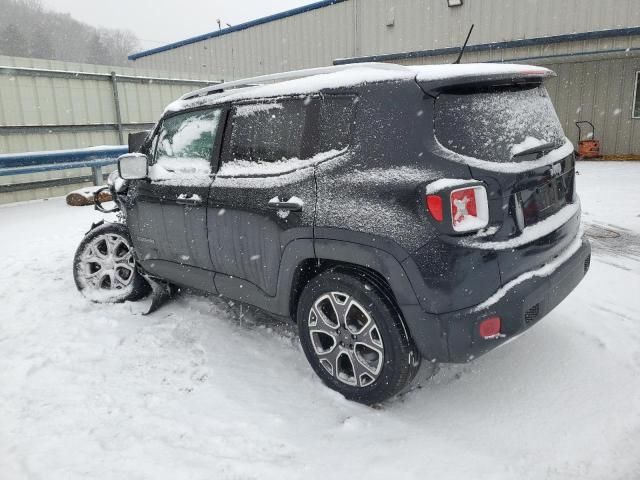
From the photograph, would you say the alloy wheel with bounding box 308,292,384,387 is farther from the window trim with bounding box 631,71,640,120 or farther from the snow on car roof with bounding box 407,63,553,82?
the window trim with bounding box 631,71,640,120

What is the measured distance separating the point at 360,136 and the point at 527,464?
1813 millimetres

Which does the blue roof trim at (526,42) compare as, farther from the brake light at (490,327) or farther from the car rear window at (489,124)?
the brake light at (490,327)

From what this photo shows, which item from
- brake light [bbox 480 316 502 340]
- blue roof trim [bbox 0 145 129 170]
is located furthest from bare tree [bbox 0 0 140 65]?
brake light [bbox 480 316 502 340]

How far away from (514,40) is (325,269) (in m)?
13.7

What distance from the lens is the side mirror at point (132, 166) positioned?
12.4 ft

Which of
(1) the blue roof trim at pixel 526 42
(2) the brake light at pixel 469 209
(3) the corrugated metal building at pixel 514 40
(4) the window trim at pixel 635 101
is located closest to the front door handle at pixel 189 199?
(2) the brake light at pixel 469 209

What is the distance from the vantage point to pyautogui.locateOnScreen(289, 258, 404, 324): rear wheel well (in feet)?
8.47

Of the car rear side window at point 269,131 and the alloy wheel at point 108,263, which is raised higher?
the car rear side window at point 269,131

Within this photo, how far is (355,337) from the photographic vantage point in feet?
8.94

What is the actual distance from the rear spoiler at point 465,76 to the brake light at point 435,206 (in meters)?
0.55

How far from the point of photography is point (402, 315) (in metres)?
2.57

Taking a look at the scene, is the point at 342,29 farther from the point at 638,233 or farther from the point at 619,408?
the point at 619,408

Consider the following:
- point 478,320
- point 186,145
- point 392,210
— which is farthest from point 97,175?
point 478,320

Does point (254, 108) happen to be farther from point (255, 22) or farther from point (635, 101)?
point (255, 22)
